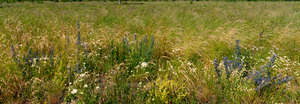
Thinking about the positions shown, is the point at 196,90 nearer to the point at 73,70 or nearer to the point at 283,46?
the point at 73,70

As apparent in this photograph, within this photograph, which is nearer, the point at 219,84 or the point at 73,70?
the point at 219,84

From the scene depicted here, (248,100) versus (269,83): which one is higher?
(269,83)

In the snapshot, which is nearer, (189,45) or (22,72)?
(22,72)

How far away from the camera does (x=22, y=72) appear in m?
2.07

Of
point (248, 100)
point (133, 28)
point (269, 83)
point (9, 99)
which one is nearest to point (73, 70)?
point (9, 99)

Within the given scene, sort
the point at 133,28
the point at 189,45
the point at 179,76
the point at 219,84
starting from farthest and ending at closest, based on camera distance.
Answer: the point at 133,28
the point at 189,45
the point at 179,76
the point at 219,84

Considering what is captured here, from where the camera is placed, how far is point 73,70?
87.9 inches

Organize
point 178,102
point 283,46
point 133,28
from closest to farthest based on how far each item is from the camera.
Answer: point 178,102 < point 283,46 < point 133,28

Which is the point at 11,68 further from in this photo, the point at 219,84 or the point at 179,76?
the point at 219,84

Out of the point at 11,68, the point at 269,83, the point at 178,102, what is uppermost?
the point at 11,68

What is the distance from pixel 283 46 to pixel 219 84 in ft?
6.51

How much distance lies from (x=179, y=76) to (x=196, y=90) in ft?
1.07

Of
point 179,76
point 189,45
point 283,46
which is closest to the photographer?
point 179,76

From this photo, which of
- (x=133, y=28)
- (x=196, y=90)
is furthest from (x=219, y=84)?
(x=133, y=28)
